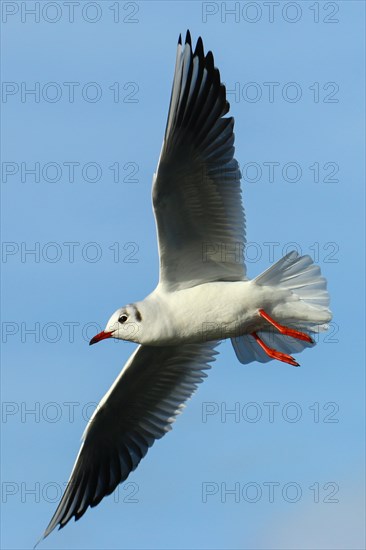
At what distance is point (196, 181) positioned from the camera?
9.67 metres

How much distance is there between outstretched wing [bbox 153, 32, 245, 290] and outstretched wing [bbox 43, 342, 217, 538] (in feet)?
3.75

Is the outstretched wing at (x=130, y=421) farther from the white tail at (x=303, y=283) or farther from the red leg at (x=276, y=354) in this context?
the white tail at (x=303, y=283)

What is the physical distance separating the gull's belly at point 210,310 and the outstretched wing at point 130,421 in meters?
0.94

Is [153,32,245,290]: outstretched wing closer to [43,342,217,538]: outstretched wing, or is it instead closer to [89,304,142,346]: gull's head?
[89,304,142,346]: gull's head

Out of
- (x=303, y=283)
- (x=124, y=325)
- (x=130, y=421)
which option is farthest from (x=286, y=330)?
(x=130, y=421)

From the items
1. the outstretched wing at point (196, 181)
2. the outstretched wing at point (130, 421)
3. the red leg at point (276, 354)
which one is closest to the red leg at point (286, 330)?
the red leg at point (276, 354)

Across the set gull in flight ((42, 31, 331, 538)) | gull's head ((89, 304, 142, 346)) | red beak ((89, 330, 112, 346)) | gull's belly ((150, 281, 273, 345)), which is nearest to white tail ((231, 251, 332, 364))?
gull in flight ((42, 31, 331, 538))

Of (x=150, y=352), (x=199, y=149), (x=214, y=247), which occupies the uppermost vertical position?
(x=199, y=149)

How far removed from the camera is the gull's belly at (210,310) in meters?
9.84

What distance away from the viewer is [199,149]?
9.67m

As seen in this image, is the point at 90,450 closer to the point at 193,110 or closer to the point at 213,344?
the point at 213,344

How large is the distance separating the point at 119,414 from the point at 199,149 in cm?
260

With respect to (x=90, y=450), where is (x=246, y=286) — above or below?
above

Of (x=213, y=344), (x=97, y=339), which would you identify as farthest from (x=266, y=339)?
(x=97, y=339)
